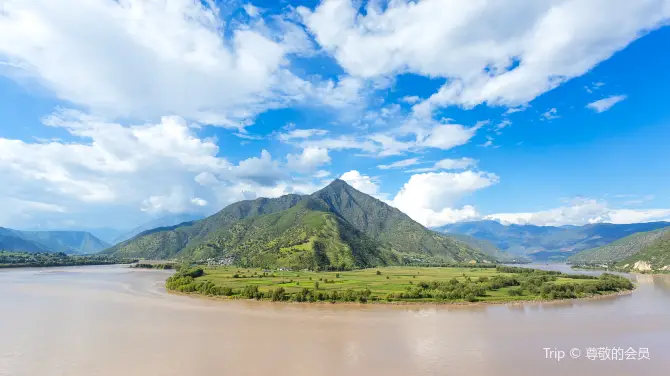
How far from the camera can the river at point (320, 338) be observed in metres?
35.1

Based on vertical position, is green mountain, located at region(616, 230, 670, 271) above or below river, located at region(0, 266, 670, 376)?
above

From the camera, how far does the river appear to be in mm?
35125

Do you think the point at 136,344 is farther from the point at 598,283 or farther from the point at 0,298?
the point at 598,283

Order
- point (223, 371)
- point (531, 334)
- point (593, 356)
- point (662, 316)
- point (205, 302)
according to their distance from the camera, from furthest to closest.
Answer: point (205, 302) → point (662, 316) → point (531, 334) → point (593, 356) → point (223, 371)

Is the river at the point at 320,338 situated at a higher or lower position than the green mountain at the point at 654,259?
lower

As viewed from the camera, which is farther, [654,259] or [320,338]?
[654,259]

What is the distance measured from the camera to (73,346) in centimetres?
4219

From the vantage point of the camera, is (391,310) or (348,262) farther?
(348,262)

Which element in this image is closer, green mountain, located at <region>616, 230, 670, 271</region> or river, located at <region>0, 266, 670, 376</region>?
river, located at <region>0, 266, 670, 376</region>

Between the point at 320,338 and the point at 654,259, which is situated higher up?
the point at 654,259

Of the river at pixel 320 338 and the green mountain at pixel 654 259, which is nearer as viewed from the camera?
the river at pixel 320 338

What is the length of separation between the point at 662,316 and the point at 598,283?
34.0 meters

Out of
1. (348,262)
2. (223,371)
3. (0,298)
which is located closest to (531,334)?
(223,371)

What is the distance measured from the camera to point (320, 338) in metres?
45.8
